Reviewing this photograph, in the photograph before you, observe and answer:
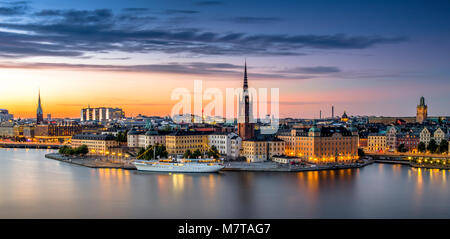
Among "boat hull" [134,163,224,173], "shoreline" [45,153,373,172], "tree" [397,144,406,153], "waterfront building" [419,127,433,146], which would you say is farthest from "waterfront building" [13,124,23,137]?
"waterfront building" [419,127,433,146]

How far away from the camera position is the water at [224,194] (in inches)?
411

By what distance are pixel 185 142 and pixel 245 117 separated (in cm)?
299

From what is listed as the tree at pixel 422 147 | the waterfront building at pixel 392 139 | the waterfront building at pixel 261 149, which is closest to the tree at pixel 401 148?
the waterfront building at pixel 392 139

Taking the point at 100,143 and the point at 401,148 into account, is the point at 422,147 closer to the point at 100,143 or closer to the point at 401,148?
the point at 401,148

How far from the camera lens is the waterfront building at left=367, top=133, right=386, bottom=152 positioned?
86.7 ft

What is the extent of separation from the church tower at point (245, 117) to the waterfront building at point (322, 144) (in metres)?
1.34

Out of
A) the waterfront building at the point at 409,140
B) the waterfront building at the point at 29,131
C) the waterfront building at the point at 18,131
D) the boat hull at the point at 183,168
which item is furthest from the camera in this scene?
the waterfront building at the point at 18,131

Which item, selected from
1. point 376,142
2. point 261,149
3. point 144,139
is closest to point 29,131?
point 144,139

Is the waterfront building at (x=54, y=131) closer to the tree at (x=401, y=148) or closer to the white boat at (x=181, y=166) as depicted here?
the white boat at (x=181, y=166)

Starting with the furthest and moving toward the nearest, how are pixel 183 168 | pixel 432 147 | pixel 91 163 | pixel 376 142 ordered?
pixel 376 142 → pixel 432 147 → pixel 91 163 → pixel 183 168

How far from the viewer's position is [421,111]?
44.2m

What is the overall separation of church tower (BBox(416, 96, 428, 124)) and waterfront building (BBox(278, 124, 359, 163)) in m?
25.3

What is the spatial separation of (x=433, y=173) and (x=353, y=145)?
453cm
